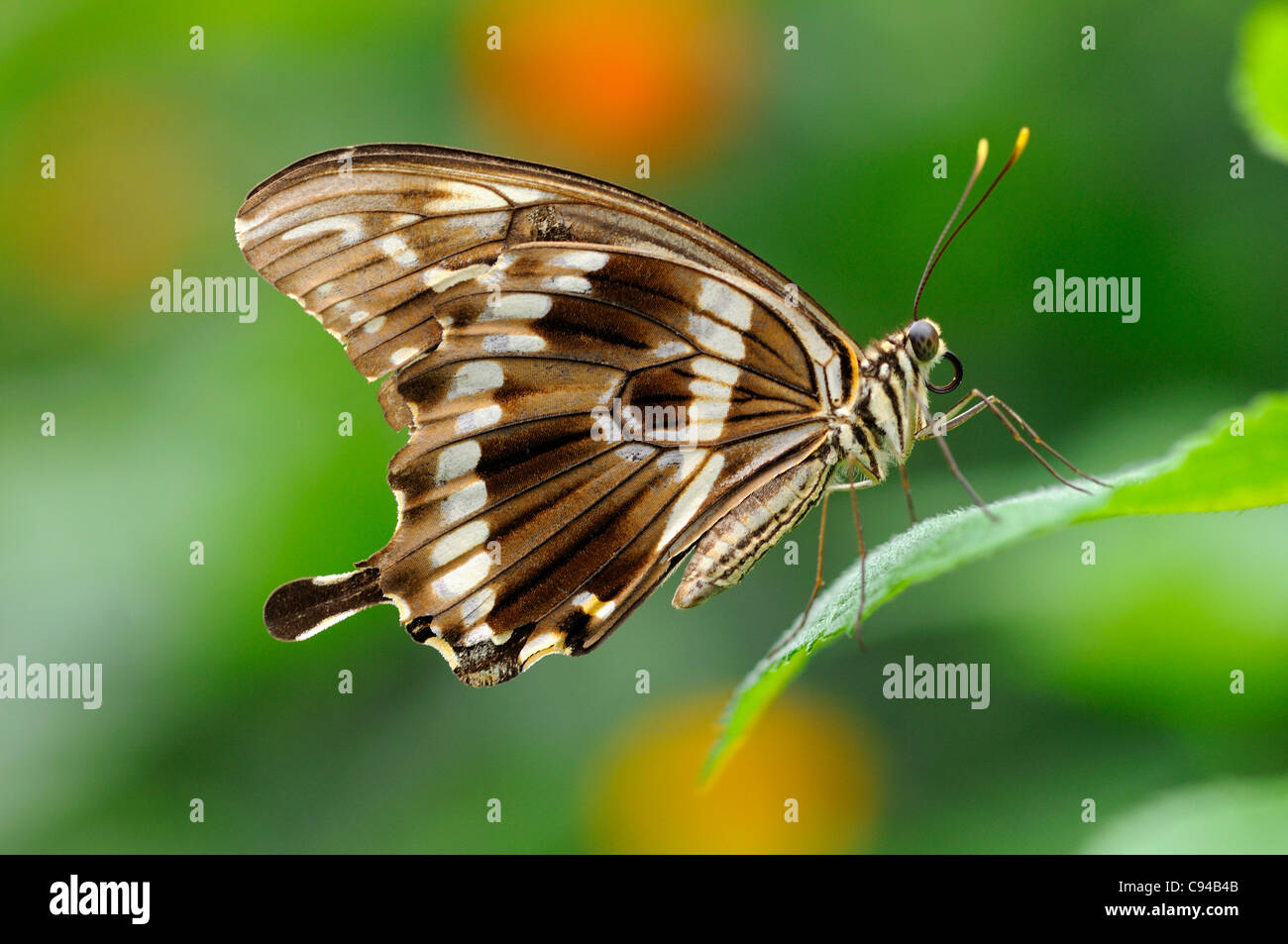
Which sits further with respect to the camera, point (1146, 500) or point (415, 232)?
point (415, 232)

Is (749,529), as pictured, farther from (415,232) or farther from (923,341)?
(415,232)

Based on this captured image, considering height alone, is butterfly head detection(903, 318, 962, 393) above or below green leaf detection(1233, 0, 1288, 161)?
below

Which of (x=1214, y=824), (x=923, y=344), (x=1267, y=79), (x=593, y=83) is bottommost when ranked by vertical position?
(x=1214, y=824)

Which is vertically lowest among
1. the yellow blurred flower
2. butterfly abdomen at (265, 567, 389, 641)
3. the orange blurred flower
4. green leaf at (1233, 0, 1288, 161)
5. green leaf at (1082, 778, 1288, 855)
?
the yellow blurred flower

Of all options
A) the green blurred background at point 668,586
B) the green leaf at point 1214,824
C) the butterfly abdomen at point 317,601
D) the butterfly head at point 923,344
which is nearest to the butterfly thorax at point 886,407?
the butterfly head at point 923,344

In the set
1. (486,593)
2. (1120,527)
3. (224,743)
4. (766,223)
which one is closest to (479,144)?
(766,223)

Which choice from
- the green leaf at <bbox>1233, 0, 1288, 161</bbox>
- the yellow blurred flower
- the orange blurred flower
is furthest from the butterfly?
the orange blurred flower

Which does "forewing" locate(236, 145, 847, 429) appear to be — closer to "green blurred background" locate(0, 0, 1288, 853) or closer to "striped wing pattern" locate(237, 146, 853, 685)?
"striped wing pattern" locate(237, 146, 853, 685)

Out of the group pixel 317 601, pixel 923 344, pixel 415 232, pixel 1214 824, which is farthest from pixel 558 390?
Answer: pixel 1214 824
